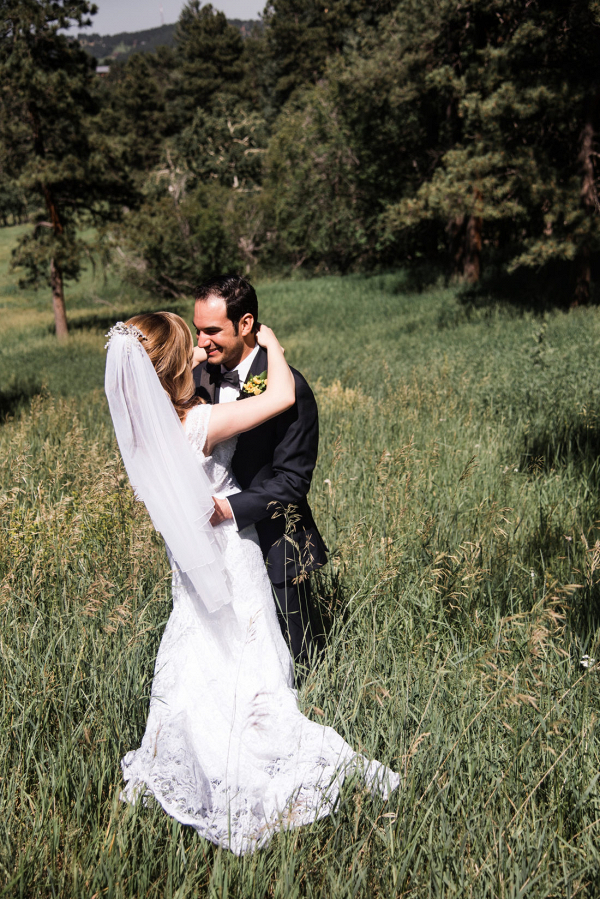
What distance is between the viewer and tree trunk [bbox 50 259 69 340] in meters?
20.3

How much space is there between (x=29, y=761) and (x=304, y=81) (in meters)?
57.7

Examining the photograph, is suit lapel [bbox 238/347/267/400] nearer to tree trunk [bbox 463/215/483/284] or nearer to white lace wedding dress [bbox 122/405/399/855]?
white lace wedding dress [bbox 122/405/399/855]

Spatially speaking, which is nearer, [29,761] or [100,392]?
[29,761]

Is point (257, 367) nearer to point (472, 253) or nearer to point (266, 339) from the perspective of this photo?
point (266, 339)

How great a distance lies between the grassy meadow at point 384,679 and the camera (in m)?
1.87

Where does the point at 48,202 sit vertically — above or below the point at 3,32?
below

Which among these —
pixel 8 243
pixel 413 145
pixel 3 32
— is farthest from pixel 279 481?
pixel 8 243

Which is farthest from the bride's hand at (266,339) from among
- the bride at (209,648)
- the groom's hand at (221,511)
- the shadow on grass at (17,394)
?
the shadow on grass at (17,394)

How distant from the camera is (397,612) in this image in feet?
9.78

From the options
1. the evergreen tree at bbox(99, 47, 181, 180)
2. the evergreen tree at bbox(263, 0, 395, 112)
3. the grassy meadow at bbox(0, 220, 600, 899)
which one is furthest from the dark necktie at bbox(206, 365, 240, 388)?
the evergreen tree at bbox(99, 47, 181, 180)

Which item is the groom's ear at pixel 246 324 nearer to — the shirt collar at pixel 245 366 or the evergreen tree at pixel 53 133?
the shirt collar at pixel 245 366

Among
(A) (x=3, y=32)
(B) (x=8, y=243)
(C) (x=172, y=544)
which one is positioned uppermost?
(A) (x=3, y=32)

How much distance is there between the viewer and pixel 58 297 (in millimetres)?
20641

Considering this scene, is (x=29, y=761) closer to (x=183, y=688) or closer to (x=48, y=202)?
(x=183, y=688)
